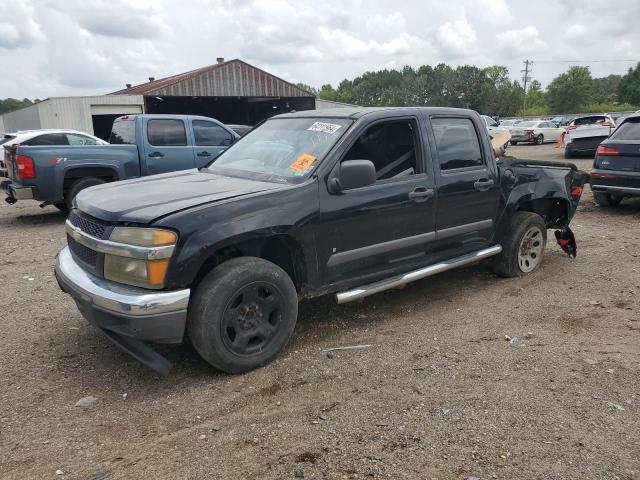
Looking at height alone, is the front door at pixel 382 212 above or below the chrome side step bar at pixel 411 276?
above

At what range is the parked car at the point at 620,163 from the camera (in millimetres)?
8328

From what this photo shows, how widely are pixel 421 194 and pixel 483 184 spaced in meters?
0.90

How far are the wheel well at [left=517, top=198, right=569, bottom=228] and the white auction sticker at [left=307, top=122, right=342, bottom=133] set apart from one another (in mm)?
2666

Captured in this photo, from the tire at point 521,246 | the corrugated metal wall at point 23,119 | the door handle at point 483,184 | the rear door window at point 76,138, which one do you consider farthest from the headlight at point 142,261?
the corrugated metal wall at point 23,119

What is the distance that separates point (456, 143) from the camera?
16.0 feet

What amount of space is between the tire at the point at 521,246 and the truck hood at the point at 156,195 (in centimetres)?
289

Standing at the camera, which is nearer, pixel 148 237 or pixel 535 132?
pixel 148 237

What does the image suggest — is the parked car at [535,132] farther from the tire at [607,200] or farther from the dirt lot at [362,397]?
the dirt lot at [362,397]

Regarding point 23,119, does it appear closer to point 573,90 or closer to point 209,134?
point 209,134

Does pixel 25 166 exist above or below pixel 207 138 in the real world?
below

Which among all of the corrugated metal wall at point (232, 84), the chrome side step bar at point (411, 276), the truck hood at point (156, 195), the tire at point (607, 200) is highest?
the corrugated metal wall at point (232, 84)

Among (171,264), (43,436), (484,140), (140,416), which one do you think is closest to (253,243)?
(171,264)

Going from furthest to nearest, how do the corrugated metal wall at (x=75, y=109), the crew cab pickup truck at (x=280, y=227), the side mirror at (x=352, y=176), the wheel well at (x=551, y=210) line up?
the corrugated metal wall at (x=75, y=109), the wheel well at (x=551, y=210), the side mirror at (x=352, y=176), the crew cab pickup truck at (x=280, y=227)

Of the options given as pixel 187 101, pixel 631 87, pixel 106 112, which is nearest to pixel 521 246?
pixel 106 112
